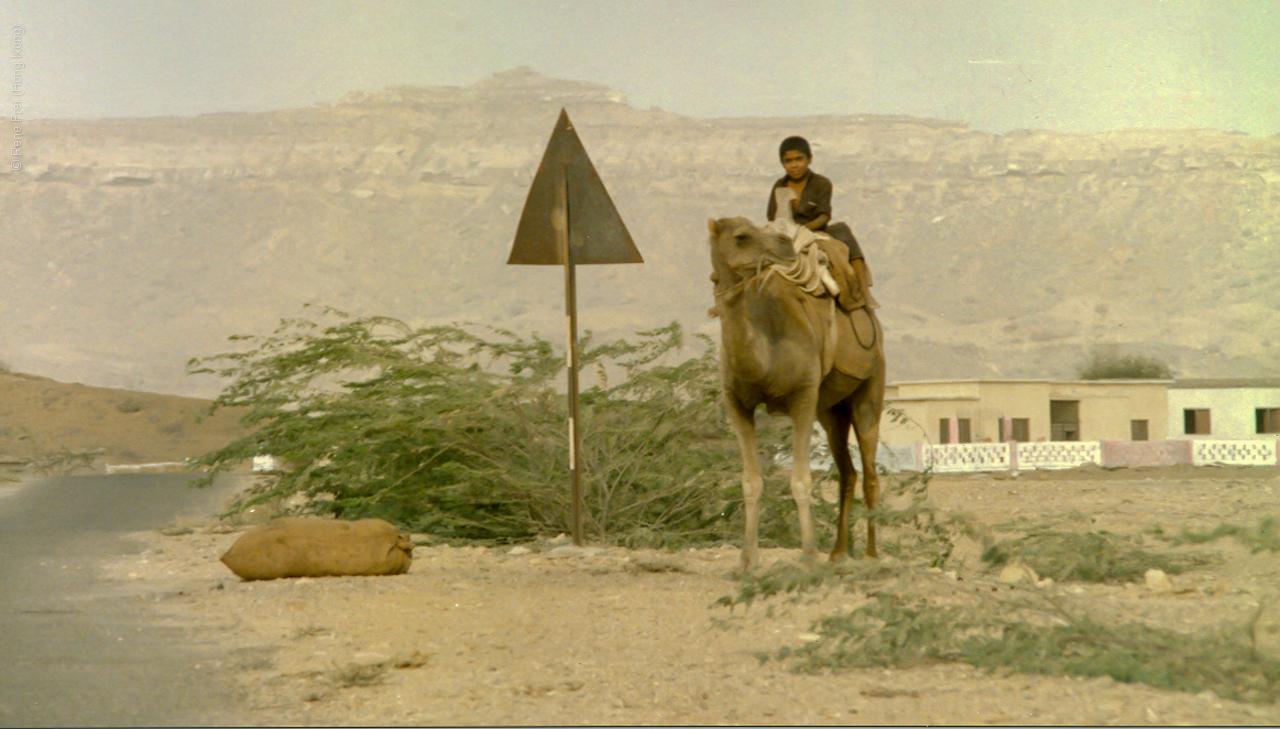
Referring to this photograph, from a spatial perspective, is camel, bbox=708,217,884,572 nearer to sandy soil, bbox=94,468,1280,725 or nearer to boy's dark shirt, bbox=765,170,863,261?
boy's dark shirt, bbox=765,170,863,261

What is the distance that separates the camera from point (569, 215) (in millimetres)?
13688

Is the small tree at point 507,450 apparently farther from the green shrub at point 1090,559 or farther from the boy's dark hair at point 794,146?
the boy's dark hair at point 794,146

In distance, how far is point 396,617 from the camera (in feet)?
29.6

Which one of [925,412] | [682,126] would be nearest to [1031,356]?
[925,412]

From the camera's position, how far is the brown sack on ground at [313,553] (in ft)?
36.8

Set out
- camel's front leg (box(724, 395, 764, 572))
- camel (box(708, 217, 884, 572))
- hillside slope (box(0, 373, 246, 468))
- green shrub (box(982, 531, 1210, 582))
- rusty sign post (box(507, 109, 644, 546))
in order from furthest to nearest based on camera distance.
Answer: hillside slope (box(0, 373, 246, 468))
rusty sign post (box(507, 109, 644, 546))
green shrub (box(982, 531, 1210, 582))
camel's front leg (box(724, 395, 764, 572))
camel (box(708, 217, 884, 572))

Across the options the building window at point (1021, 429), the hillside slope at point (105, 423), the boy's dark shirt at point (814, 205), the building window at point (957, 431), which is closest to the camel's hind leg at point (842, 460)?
the boy's dark shirt at point (814, 205)

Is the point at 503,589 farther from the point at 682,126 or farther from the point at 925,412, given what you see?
the point at 682,126

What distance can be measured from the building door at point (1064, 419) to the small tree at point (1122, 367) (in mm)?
21426

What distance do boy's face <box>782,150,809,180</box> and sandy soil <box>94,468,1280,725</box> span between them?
3.10m

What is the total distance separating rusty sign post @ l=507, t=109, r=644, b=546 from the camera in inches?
535

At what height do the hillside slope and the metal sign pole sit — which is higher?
the metal sign pole


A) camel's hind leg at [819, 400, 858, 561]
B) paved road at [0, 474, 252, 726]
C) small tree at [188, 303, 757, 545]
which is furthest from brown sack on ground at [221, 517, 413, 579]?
camel's hind leg at [819, 400, 858, 561]

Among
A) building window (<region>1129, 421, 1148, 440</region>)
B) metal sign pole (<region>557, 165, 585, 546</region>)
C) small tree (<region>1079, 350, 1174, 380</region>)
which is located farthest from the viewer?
small tree (<region>1079, 350, 1174, 380</region>)
